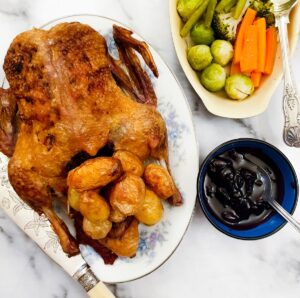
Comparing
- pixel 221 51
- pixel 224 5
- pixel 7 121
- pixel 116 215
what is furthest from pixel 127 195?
pixel 224 5


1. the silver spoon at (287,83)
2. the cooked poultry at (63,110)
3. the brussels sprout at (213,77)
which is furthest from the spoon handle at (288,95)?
the cooked poultry at (63,110)

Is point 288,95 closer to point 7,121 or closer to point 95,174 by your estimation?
point 95,174

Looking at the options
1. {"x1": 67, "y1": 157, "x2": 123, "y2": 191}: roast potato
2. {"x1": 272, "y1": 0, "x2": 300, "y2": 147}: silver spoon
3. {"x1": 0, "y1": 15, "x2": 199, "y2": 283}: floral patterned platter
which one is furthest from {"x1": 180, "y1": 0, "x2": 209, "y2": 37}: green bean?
{"x1": 67, "y1": 157, "x2": 123, "y2": 191}: roast potato

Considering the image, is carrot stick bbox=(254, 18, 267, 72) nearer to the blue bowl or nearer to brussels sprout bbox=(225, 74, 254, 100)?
brussels sprout bbox=(225, 74, 254, 100)

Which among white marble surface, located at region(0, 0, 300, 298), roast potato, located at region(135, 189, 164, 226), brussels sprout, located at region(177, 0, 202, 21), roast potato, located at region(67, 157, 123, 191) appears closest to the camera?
roast potato, located at region(67, 157, 123, 191)

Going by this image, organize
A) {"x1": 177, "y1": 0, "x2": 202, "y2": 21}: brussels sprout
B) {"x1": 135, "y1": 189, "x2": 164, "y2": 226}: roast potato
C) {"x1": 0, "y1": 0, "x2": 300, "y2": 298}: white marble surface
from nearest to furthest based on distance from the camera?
{"x1": 135, "y1": 189, "x2": 164, "y2": 226}: roast potato
{"x1": 177, "y1": 0, "x2": 202, "y2": 21}: brussels sprout
{"x1": 0, "y1": 0, "x2": 300, "y2": 298}: white marble surface

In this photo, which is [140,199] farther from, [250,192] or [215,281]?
[215,281]

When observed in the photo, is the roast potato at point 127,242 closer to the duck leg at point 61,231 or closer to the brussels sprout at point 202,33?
the duck leg at point 61,231

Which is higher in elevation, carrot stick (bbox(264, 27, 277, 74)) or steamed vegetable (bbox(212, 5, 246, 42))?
steamed vegetable (bbox(212, 5, 246, 42))
